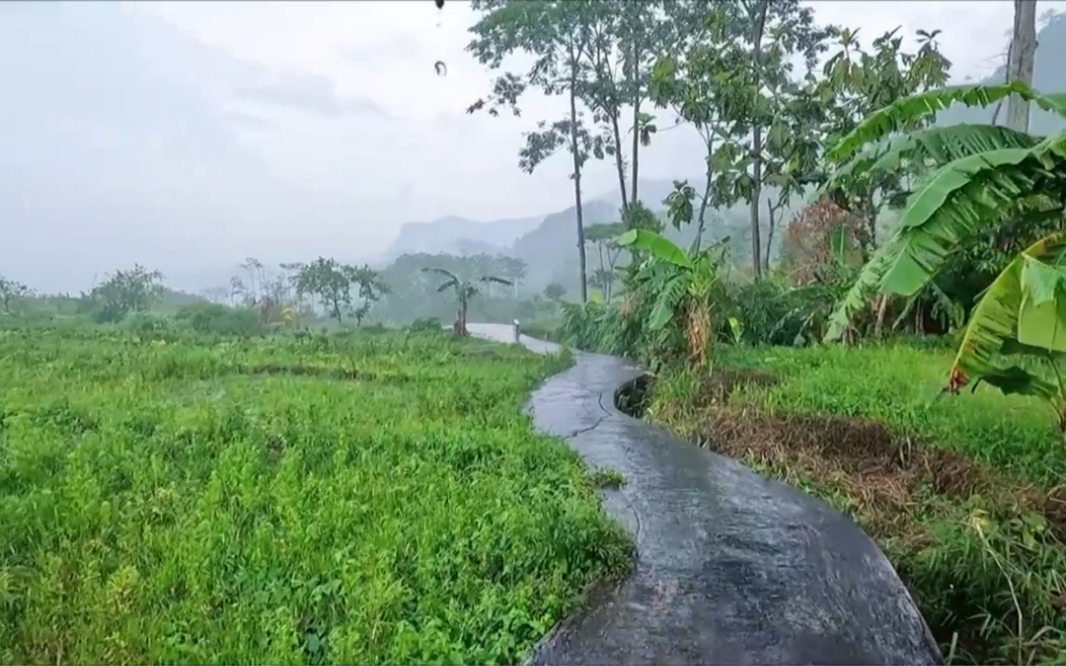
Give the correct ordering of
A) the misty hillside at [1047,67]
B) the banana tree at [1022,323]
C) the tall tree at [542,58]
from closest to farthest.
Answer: the banana tree at [1022,323], the misty hillside at [1047,67], the tall tree at [542,58]

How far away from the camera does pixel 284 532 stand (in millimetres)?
3297

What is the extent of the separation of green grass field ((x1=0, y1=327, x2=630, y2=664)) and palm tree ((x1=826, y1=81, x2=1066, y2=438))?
191 centimetres

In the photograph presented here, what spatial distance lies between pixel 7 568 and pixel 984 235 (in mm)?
5432

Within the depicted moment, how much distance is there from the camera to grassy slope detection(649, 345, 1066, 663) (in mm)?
2902

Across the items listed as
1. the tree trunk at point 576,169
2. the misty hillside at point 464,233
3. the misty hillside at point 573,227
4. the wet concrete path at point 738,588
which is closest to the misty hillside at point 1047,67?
the misty hillside at point 573,227

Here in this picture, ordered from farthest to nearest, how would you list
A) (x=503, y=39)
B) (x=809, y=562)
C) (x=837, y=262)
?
(x=503, y=39) → (x=837, y=262) → (x=809, y=562)

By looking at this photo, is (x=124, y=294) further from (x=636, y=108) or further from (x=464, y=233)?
(x=464, y=233)

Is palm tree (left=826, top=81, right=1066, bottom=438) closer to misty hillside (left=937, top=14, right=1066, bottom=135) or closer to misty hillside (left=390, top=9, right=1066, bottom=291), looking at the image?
misty hillside (left=390, top=9, right=1066, bottom=291)

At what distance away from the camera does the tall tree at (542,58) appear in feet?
50.0

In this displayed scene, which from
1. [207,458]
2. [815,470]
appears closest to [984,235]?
[815,470]

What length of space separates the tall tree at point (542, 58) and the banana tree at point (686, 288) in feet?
31.1

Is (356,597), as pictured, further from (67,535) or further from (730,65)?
(730,65)

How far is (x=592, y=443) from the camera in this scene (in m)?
5.20

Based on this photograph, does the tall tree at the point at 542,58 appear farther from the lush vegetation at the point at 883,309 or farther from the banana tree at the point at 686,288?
the banana tree at the point at 686,288
